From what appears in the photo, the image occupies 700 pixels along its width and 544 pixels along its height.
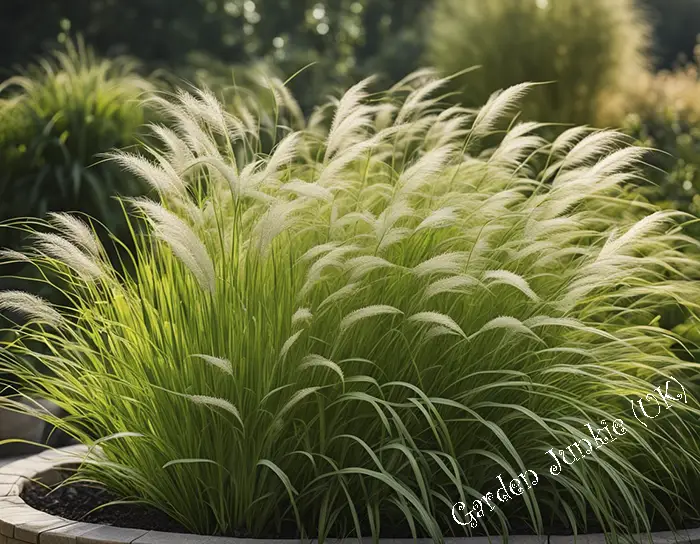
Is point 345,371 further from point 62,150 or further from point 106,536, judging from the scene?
point 62,150

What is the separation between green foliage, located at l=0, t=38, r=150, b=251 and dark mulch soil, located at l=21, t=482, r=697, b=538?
2326 mm

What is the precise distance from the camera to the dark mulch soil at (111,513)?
118 inches

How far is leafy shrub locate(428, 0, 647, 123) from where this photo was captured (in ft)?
24.5

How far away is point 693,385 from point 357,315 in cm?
134

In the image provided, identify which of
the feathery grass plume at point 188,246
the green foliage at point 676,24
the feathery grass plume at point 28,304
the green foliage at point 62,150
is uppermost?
the feathery grass plume at point 188,246

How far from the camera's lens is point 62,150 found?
5754mm

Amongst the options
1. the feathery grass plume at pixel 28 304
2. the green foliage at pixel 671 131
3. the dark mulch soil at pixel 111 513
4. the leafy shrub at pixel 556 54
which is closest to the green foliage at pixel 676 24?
the green foliage at pixel 671 131

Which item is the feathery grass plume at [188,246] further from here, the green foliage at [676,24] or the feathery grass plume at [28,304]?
the green foliage at [676,24]

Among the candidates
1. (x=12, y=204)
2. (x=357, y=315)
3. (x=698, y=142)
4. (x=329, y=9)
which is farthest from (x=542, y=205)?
(x=329, y=9)

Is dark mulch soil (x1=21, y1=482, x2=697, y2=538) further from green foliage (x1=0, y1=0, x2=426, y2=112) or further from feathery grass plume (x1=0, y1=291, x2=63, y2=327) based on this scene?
green foliage (x1=0, y1=0, x2=426, y2=112)

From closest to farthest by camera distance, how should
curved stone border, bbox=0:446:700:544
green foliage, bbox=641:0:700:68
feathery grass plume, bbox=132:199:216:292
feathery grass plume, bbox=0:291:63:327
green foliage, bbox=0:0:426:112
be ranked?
Result: feathery grass plume, bbox=132:199:216:292 → curved stone border, bbox=0:446:700:544 → feathery grass plume, bbox=0:291:63:327 → green foliage, bbox=0:0:426:112 → green foliage, bbox=641:0:700:68

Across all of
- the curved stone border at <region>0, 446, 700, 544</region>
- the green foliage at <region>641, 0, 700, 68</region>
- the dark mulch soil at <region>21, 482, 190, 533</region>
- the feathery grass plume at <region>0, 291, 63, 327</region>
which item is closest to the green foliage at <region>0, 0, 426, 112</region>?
the green foliage at <region>641, 0, 700, 68</region>

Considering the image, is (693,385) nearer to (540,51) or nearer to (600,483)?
(600,483)

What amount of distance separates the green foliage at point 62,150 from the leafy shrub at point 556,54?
276 centimetres
